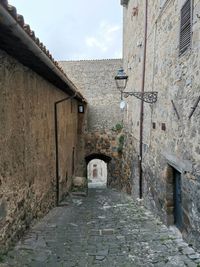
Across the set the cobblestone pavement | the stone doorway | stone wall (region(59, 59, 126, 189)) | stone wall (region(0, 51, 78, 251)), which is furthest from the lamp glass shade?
stone wall (region(59, 59, 126, 189))

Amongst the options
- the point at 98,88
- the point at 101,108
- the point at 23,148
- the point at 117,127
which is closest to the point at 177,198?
the point at 23,148

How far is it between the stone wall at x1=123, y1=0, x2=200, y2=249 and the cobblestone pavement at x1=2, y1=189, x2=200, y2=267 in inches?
14.5

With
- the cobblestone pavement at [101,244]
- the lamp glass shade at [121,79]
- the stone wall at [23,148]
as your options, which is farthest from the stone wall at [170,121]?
the stone wall at [23,148]

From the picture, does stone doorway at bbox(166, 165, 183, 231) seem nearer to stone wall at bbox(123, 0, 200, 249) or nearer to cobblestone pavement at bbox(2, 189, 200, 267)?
stone wall at bbox(123, 0, 200, 249)

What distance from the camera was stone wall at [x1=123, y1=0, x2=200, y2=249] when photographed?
4.57 metres

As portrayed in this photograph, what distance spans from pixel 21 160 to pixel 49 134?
2550 mm

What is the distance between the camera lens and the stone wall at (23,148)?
4430 millimetres

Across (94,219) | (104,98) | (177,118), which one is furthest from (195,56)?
(104,98)

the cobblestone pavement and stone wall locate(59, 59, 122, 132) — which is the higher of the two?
stone wall locate(59, 59, 122, 132)

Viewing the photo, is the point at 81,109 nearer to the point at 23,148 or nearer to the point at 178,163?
the point at 23,148

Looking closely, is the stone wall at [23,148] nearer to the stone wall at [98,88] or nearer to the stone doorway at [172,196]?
the stone doorway at [172,196]

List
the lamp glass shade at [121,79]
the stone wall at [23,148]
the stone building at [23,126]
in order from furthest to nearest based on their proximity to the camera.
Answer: the lamp glass shade at [121,79] → the stone wall at [23,148] → the stone building at [23,126]

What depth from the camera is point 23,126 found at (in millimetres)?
5371

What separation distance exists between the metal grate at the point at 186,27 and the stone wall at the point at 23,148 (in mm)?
2738
